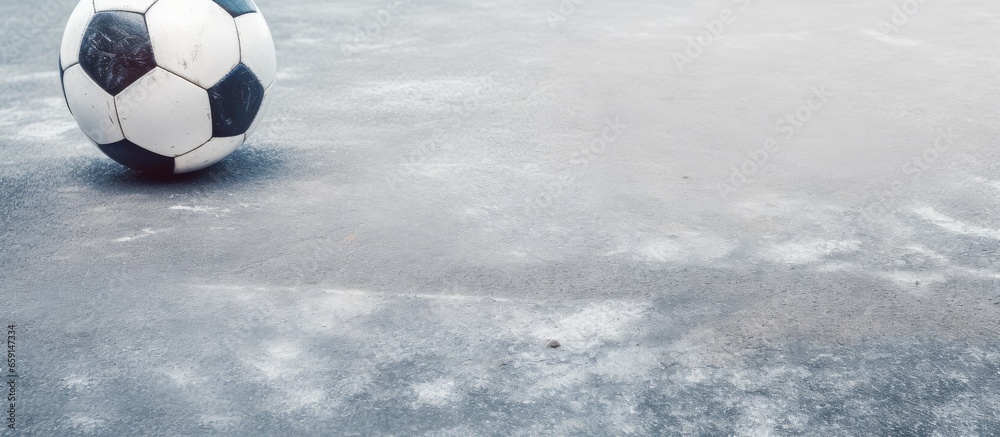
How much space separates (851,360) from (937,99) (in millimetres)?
3958

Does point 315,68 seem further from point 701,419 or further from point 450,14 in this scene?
point 701,419

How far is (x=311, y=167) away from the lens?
583cm

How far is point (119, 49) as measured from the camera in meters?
5.04
